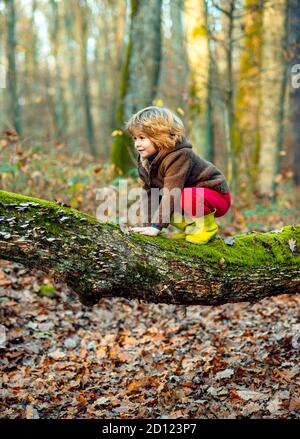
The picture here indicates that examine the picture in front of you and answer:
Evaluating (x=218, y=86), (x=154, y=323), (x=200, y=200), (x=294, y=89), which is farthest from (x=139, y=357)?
(x=294, y=89)

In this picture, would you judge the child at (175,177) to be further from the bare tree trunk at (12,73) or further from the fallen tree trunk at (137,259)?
the bare tree trunk at (12,73)

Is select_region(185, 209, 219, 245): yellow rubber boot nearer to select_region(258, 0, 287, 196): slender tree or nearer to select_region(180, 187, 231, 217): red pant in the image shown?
select_region(180, 187, 231, 217): red pant

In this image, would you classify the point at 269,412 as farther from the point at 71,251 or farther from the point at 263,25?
the point at 263,25

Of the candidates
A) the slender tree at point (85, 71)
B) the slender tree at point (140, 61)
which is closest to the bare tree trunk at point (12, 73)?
the slender tree at point (140, 61)

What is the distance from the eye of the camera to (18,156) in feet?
25.8

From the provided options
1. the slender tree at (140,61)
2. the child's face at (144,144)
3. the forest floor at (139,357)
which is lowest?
the forest floor at (139,357)

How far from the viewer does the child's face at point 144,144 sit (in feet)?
13.1

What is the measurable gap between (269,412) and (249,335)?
1643mm

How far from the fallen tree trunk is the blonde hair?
0.87m

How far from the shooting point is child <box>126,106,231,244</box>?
3895 mm

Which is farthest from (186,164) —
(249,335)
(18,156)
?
(18,156)

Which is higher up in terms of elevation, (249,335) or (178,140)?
(178,140)

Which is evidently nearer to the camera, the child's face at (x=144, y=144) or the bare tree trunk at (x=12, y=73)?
the child's face at (x=144, y=144)

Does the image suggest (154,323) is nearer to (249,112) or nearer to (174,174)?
(174,174)
